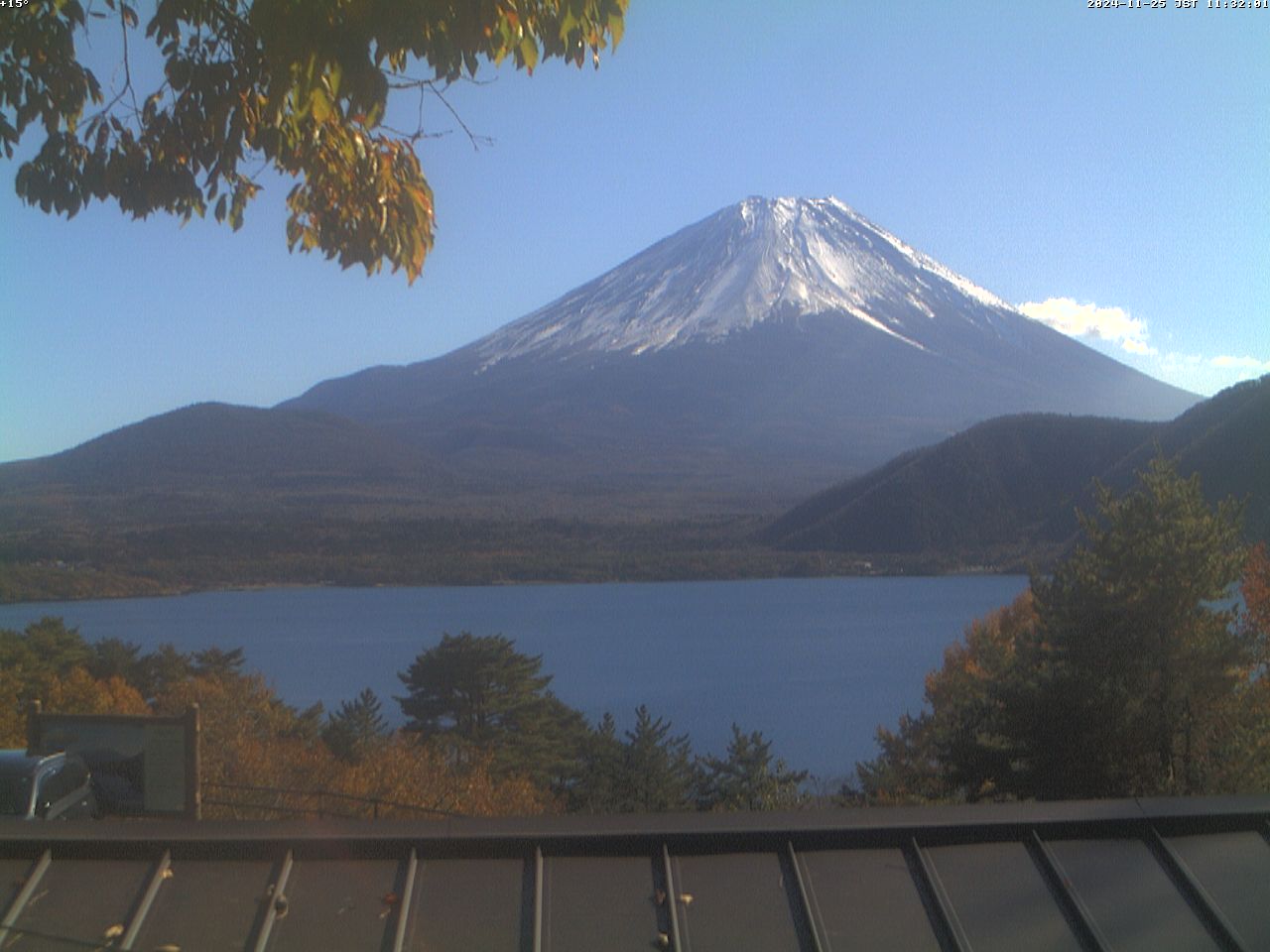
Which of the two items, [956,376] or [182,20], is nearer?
[182,20]

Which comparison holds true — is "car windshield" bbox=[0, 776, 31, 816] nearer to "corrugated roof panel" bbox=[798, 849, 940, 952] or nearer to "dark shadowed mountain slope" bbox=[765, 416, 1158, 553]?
"corrugated roof panel" bbox=[798, 849, 940, 952]

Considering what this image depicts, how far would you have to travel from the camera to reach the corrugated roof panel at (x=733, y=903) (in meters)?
3.34

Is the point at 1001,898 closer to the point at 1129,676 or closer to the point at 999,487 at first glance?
the point at 1129,676

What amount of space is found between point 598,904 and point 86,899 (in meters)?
1.48

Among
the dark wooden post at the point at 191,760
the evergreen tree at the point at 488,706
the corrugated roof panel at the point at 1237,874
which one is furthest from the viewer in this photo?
the evergreen tree at the point at 488,706

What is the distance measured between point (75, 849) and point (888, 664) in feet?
70.6

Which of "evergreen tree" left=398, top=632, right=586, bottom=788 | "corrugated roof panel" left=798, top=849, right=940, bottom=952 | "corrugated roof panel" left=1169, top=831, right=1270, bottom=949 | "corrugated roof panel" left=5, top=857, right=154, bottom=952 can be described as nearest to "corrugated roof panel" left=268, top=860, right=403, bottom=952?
"corrugated roof panel" left=5, top=857, right=154, bottom=952

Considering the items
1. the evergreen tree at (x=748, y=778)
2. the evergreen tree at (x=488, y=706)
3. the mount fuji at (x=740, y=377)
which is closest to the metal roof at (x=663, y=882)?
the evergreen tree at (x=748, y=778)

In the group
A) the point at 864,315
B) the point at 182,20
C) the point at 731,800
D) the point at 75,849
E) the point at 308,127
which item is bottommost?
the point at 731,800

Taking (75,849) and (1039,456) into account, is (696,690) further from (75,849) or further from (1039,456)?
(75,849)

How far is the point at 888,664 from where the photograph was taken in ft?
78.2

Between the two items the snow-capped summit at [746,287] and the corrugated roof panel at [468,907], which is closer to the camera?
the corrugated roof panel at [468,907]

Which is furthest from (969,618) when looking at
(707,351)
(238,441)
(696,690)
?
(707,351)

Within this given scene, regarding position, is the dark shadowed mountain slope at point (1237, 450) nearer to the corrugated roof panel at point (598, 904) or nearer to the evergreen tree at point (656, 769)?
the evergreen tree at point (656, 769)
